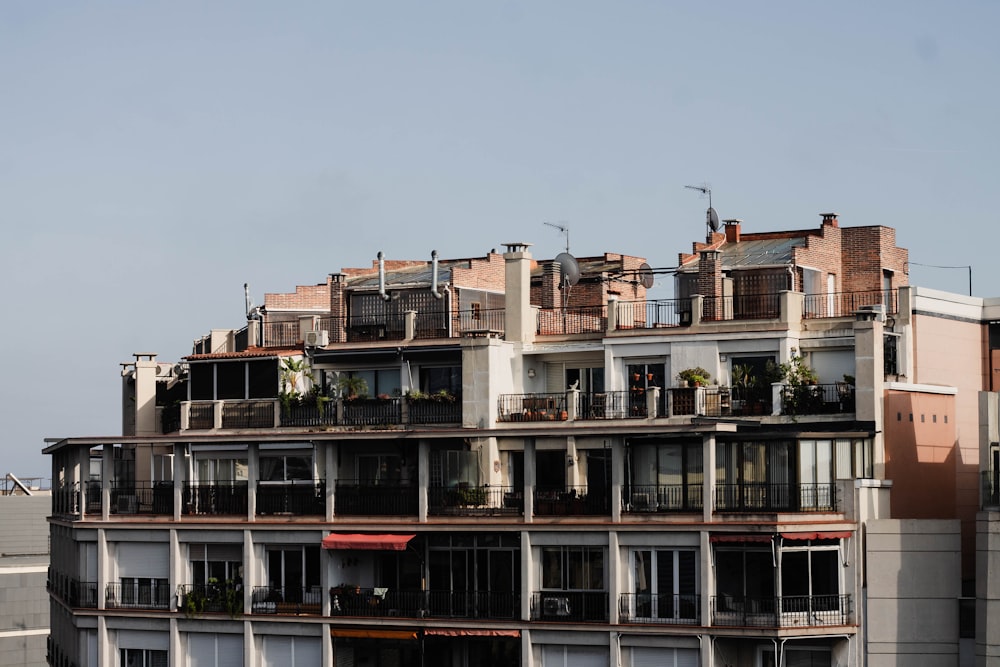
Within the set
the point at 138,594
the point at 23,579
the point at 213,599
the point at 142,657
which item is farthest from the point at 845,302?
the point at 23,579

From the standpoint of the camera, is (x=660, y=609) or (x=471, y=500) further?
(x=471, y=500)

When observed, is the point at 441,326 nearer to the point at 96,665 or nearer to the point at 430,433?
the point at 430,433

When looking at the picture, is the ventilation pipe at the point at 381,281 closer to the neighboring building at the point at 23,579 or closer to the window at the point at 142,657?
the window at the point at 142,657

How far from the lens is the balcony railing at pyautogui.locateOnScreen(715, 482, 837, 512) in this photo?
62.8 m

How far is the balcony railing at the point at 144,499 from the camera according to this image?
75.3 meters

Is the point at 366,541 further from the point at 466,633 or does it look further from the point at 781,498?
the point at 781,498

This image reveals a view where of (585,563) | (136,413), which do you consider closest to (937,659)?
(585,563)

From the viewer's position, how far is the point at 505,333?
245 feet

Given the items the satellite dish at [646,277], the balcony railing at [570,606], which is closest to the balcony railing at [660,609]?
the balcony railing at [570,606]

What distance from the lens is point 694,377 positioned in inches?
2724

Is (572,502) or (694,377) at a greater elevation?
(694,377)

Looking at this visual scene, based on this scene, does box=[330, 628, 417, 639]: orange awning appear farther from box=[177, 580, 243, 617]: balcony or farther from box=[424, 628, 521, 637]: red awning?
box=[177, 580, 243, 617]: balcony

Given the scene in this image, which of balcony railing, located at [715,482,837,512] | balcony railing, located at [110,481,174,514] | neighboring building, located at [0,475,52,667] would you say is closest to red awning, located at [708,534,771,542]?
balcony railing, located at [715,482,837,512]

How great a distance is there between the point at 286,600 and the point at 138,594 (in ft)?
22.4
